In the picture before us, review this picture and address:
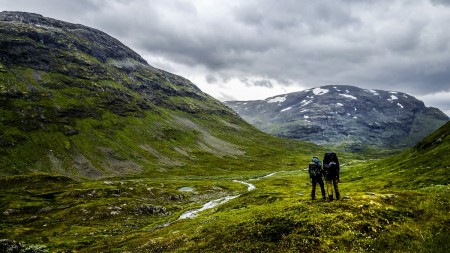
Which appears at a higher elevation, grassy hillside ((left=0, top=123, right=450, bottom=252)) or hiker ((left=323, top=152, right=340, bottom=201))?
hiker ((left=323, top=152, right=340, bottom=201))

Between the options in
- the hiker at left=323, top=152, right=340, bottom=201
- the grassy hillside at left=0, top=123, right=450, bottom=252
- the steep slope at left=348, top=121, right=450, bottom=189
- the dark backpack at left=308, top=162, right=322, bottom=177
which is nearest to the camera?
the grassy hillside at left=0, top=123, right=450, bottom=252

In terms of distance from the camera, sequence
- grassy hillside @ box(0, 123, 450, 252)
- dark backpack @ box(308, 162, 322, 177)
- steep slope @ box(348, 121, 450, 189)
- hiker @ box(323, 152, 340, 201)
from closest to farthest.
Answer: grassy hillside @ box(0, 123, 450, 252) < hiker @ box(323, 152, 340, 201) < dark backpack @ box(308, 162, 322, 177) < steep slope @ box(348, 121, 450, 189)

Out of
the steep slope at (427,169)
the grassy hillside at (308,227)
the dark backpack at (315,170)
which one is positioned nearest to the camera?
the grassy hillside at (308,227)

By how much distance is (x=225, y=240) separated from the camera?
29.8m

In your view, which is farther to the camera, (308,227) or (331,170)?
(331,170)

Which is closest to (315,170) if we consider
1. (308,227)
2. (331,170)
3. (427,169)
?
(331,170)

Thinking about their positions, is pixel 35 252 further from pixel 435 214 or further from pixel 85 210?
pixel 435 214

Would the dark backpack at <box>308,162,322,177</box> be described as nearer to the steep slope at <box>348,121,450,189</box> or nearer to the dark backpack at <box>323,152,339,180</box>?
the dark backpack at <box>323,152,339,180</box>

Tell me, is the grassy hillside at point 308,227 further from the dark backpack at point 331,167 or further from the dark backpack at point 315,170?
the dark backpack at point 315,170

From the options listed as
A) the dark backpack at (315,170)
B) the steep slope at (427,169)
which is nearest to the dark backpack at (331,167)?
the dark backpack at (315,170)

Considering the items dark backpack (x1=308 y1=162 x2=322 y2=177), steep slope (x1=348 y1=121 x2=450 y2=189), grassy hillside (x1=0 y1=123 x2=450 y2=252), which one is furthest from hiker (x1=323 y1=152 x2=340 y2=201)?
steep slope (x1=348 y1=121 x2=450 y2=189)

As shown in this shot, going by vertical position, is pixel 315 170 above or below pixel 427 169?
above

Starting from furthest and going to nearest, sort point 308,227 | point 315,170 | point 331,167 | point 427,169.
→ point 427,169 → point 315,170 → point 331,167 → point 308,227

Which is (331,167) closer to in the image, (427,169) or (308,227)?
(308,227)
